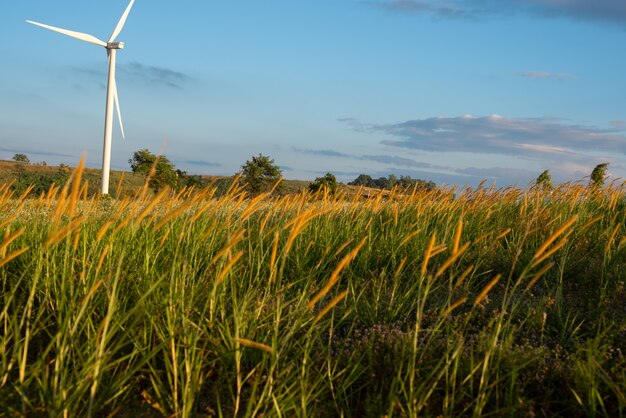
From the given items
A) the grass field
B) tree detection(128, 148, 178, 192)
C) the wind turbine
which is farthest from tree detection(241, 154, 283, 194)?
the grass field

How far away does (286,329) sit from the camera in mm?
3969

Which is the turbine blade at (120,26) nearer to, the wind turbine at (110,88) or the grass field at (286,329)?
the wind turbine at (110,88)

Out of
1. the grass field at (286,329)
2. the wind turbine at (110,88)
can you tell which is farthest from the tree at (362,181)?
the wind turbine at (110,88)

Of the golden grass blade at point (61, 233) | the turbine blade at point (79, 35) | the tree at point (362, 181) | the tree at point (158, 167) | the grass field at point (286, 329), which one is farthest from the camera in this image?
the tree at point (158, 167)

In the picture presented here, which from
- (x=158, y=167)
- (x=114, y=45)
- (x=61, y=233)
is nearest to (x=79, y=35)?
(x=114, y=45)

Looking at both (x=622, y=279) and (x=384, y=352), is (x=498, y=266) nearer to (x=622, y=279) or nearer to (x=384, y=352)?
(x=622, y=279)

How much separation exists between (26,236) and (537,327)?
4709 mm

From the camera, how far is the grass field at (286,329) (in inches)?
119

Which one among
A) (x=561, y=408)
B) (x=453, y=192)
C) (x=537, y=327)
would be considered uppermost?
(x=453, y=192)

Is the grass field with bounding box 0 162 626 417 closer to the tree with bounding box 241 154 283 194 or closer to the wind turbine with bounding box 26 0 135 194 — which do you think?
the wind turbine with bounding box 26 0 135 194

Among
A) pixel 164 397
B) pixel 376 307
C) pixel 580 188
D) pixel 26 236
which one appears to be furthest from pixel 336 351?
pixel 580 188

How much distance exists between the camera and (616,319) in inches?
189

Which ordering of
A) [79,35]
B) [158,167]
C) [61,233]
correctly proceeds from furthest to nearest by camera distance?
1. [158,167]
2. [79,35]
3. [61,233]

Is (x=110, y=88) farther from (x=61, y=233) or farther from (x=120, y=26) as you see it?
(x=61, y=233)
